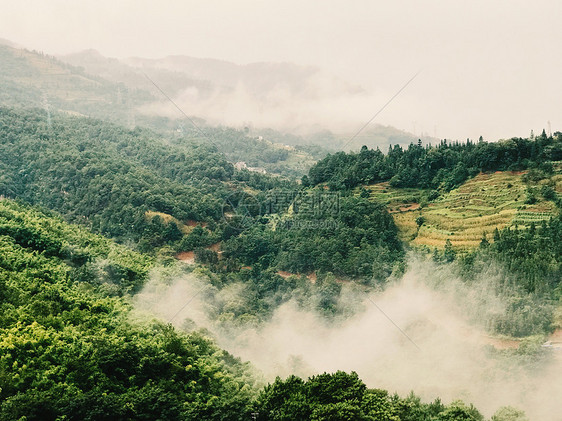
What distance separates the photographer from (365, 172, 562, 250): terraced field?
4666 cm

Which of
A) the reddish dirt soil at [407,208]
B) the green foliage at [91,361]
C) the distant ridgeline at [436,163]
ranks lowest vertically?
the green foliage at [91,361]

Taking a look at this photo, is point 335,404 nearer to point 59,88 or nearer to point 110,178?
point 110,178

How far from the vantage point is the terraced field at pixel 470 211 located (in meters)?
46.7

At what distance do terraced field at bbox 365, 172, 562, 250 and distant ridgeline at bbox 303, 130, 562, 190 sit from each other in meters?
1.22

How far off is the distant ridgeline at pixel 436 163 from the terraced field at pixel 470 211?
1.22m

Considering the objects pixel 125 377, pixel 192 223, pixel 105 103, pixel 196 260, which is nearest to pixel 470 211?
pixel 196 260

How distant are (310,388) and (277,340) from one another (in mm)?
21638

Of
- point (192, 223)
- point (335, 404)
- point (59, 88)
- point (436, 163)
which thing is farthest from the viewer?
point (59, 88)

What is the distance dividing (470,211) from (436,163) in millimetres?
9186

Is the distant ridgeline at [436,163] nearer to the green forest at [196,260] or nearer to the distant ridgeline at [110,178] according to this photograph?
the green forest at [196,260]

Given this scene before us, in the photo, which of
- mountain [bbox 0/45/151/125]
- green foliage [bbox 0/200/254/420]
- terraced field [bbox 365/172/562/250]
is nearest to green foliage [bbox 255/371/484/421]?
green foliage [bbox 0/200/254/420]

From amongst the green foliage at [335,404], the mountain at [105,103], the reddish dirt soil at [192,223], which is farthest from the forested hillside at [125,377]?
the mountain at [105,103]

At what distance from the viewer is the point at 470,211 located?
165 ft

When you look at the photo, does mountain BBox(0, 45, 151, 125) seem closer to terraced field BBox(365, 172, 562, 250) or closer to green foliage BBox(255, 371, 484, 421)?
terraced field BBox(365, 172, 562, 250)
